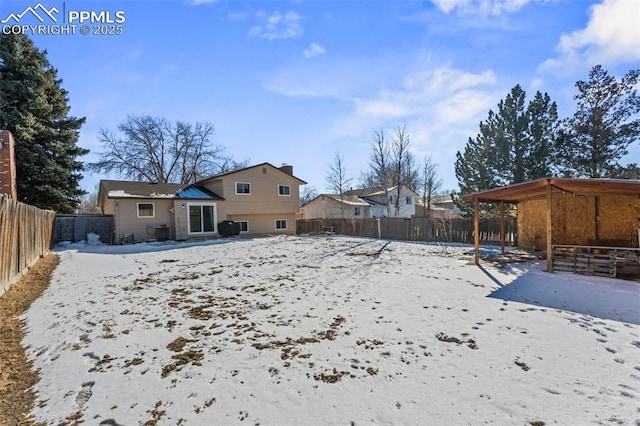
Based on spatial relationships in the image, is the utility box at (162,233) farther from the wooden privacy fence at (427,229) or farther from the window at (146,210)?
the wooden privacy fence at (427,229)

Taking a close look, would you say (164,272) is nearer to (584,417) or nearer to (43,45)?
(584,417)

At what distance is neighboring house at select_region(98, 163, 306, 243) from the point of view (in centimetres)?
1634

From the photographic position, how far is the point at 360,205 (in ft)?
107

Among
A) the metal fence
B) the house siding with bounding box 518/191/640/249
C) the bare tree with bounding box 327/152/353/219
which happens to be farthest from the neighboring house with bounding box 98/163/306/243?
the house siding with bounding box 518/191/640/249

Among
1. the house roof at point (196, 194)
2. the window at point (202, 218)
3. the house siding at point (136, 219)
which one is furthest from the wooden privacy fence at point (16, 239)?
the house roof at point (196, 194)

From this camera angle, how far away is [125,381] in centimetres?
296

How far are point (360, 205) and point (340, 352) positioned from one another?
96.5ft

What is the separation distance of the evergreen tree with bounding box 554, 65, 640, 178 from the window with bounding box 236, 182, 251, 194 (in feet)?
57.5

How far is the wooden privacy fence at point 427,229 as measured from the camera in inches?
563

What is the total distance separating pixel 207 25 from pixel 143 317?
23.8ft

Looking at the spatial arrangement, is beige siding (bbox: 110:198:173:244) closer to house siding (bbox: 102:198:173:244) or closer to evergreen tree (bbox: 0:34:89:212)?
house siding (bbox: 102:198:173:244)

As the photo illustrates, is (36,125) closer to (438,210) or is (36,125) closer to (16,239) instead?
(16,239)

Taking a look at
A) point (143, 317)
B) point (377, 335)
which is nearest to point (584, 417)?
point (377, 335)

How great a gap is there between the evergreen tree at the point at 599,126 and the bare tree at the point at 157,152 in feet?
100
